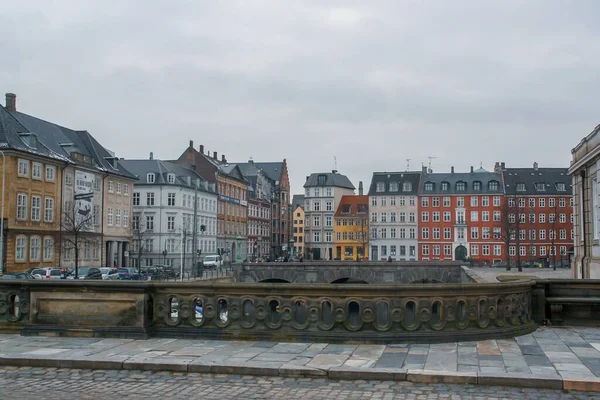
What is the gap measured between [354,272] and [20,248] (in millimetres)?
26030

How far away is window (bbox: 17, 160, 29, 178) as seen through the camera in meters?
51.1

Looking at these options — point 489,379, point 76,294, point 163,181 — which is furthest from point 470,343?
point 163,181

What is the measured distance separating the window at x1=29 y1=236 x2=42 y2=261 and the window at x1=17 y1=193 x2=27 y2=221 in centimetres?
A: 188

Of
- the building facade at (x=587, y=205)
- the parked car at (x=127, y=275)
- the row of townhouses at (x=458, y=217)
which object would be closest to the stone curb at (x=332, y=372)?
the building facade at (x=587, y=205)

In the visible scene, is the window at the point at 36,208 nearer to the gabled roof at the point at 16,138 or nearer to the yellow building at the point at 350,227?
the gabled roof at the point at 16,138

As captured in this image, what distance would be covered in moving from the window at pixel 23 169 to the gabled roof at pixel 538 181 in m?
70.0

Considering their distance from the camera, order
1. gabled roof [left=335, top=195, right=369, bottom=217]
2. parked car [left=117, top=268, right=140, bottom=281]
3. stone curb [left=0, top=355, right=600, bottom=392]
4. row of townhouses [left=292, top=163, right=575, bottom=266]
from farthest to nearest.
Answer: gabled roof [left=335, top=195, right=369, bottom=217] → row of townhouses [left=292, top=163, right=575, bottom=266] → parked car [left=117, top=268, right=140, bottom=281] → stone curb [left=0, top=355, right=600, bottom=392]

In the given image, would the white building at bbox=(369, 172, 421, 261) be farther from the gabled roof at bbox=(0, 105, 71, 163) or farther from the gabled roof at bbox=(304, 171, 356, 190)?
the gabled roof at bbox=(0, 105, 71, 163)

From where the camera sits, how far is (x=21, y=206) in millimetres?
51094

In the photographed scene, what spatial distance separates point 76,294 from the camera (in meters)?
11.9

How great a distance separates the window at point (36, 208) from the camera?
5272 cm

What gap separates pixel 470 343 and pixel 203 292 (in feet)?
14.7

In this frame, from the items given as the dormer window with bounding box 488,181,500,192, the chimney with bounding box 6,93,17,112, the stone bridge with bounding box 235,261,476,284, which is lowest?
the stone bridge with bounding box 235,261,476,284

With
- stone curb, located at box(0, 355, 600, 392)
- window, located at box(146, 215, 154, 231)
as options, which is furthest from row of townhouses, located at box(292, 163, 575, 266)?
stone curb, located at box(0, 355, 600, 392)
